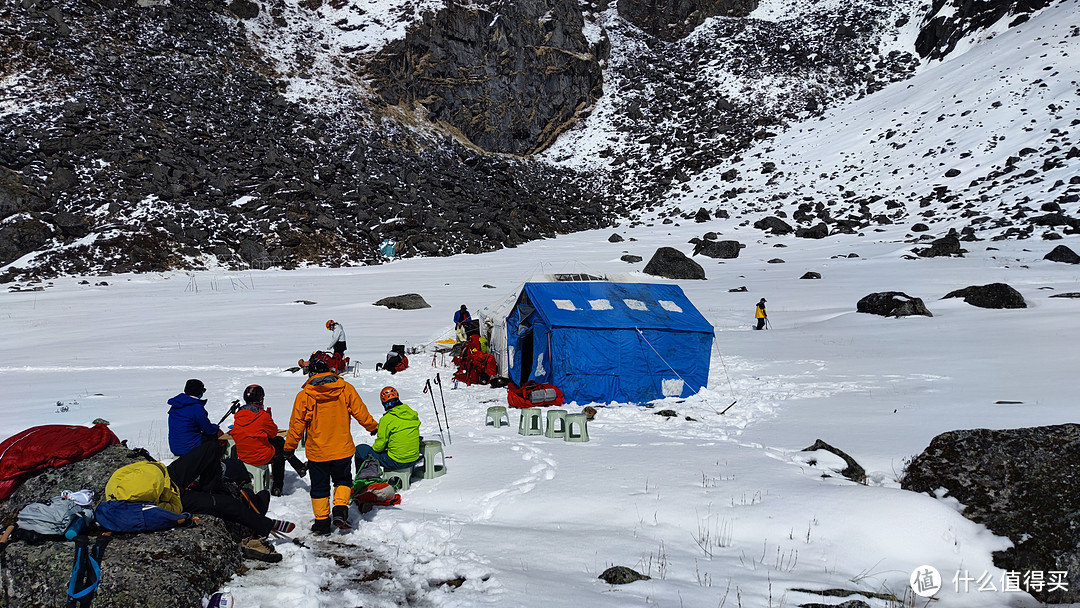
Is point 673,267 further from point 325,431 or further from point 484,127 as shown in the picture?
point 484,127

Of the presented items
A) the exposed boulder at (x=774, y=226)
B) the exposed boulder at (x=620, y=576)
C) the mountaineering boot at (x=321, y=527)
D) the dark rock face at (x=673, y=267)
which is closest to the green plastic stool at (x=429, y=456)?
the mountaineering boot at (x=321, y=527)

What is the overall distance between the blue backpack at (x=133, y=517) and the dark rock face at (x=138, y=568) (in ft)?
0.20

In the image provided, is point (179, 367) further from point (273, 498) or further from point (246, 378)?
point (273, 498)

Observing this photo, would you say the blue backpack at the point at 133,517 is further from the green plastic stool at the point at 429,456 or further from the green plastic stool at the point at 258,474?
the green plastic stool at the point at 429,456

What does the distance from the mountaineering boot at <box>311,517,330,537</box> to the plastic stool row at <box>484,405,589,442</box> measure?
15.0ft

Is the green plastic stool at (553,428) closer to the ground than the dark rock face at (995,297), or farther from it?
closer to the ground

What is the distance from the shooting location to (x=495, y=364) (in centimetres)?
1460

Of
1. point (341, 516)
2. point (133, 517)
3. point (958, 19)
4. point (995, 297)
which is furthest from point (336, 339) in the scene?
point (958, 19)

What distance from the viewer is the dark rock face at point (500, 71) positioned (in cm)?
6097

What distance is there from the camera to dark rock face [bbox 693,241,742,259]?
3975 cm

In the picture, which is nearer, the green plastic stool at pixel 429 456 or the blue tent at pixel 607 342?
the green plastic stool at pixel 429 456

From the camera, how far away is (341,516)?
19.6 ft

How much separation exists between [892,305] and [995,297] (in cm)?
299

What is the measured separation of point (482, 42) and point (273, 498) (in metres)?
65.8
